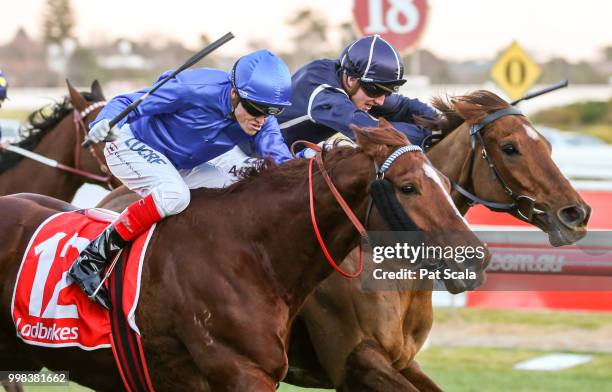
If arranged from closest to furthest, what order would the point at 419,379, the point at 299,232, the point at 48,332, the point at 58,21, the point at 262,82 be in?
the point at 299,232
the point at 262,82
the point at 48,332
the point at 419,379
the point at 58,21

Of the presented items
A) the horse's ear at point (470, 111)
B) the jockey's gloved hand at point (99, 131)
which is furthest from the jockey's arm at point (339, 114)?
the jockey's gloved hand at point (99, 131)

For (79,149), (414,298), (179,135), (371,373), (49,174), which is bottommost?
(371,373)

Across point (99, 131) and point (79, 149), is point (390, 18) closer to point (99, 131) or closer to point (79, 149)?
point (79, 149)

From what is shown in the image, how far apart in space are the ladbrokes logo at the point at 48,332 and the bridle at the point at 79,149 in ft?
10.3

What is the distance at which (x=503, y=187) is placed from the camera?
4984 mm

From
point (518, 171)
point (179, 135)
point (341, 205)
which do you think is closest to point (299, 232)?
point (341, 205)

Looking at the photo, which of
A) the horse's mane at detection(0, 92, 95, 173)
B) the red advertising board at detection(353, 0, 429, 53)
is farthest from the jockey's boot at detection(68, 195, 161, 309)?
the red advertising board at detection(353, 0, 429, 53)

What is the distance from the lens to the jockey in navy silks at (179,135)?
4.38 meters

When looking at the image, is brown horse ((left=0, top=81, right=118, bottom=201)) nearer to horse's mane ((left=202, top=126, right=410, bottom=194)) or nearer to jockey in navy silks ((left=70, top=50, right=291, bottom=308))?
jockey in navy silks ((left=70, top=50, right=291, bottom=308))

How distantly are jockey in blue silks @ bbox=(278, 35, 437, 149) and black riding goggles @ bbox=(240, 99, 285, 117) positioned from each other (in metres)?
0.53

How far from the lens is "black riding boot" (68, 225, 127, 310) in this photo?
436cm

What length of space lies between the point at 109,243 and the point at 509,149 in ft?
6.12

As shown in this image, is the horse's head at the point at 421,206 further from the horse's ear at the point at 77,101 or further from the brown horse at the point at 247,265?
the horse's ear at the point at 77,101

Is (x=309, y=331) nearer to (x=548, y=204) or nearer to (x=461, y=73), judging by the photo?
(x=548, y=204)
